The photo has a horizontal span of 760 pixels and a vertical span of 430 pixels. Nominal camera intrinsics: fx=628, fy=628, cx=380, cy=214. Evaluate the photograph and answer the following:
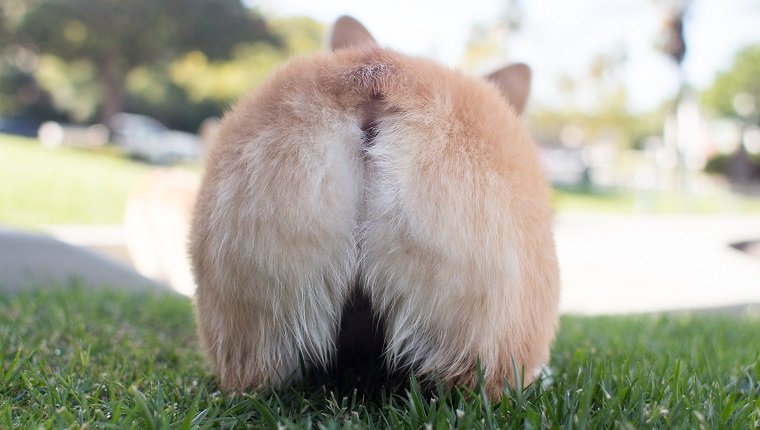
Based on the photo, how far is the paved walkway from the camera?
190 inches

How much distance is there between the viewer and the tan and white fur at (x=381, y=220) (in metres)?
1.56

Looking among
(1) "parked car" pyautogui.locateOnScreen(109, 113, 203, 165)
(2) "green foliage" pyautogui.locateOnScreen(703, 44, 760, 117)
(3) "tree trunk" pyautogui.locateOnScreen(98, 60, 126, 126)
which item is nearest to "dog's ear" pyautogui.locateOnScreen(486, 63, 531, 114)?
(1) "parked car" pyautogui.locateOnScreen(109, 113, 203, 165)

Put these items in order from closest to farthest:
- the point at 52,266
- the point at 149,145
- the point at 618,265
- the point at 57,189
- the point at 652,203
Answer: the point at 52,266 < the point at 618,265 < the point at 57,189 < the point at 652,203 < the point at 149,145

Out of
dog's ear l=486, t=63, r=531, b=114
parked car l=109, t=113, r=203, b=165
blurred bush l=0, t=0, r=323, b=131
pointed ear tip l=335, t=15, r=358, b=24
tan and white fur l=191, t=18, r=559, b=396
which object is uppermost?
blurred bush l=0, t=0, r=323, b=131

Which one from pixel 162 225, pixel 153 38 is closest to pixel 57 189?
pixel 162 225

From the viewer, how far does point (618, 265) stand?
30.6 ft

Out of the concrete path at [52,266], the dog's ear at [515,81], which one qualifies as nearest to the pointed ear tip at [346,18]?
the dog's ear at [515,81]

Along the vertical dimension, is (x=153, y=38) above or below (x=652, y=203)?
above

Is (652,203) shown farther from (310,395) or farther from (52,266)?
(310,395)

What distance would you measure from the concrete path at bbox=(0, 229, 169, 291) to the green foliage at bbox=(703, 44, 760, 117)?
39.5 metres

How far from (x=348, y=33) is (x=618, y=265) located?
25.7ft

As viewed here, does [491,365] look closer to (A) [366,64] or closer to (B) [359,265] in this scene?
(B) [359,265]

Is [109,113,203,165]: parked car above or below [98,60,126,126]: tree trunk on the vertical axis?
below

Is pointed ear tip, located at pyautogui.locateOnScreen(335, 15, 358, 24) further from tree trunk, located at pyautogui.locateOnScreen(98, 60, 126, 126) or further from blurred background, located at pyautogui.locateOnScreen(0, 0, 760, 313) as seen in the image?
tree trunk, located at pyautogui.locateOnScreen(98, 60, 126, 126)
